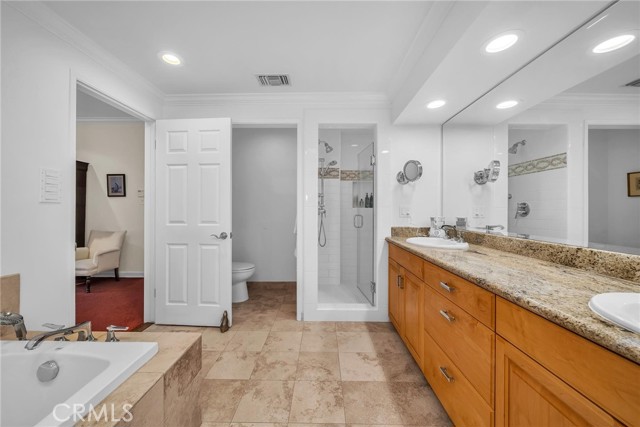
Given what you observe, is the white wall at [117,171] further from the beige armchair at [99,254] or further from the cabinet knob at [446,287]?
the cabinet knob at [446,287]

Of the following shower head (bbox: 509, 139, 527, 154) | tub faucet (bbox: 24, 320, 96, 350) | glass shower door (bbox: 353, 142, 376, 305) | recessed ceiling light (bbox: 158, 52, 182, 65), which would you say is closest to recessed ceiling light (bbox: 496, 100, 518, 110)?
shower head (bbox: 509, 139, 527, 154)

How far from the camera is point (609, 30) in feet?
3.49

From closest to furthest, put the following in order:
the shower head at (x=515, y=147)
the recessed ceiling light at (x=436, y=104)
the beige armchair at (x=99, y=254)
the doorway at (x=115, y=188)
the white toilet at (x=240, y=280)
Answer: the shower head at (x=515, y=147) < the recessed ceiling light at (x=436, y=104) < the white toilet at (x=240, y=280) < the beige armchair at (x=99, y=254) < the doorway at (x=115, y=188)

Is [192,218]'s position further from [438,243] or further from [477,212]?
[477,212]

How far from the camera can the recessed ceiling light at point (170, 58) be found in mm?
1832

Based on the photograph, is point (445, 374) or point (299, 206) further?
point (299, 206)

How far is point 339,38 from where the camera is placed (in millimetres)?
1638

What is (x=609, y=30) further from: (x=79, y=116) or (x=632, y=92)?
(x=79, y=116)

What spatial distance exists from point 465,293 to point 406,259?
2.62 ft

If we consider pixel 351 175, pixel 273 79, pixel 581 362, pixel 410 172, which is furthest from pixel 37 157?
pixel 351 175

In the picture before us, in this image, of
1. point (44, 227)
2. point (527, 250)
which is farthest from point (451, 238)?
point (44, 227)

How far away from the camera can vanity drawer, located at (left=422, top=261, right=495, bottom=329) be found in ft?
3.04

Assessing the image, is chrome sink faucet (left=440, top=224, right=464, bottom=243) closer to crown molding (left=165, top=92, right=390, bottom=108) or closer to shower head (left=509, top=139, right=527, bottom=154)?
shower head (left=509, top=139, right=527, bottom=154)

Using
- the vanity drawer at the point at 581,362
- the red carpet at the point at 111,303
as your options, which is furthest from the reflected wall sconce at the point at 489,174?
the red carpet at the point at 111,303
